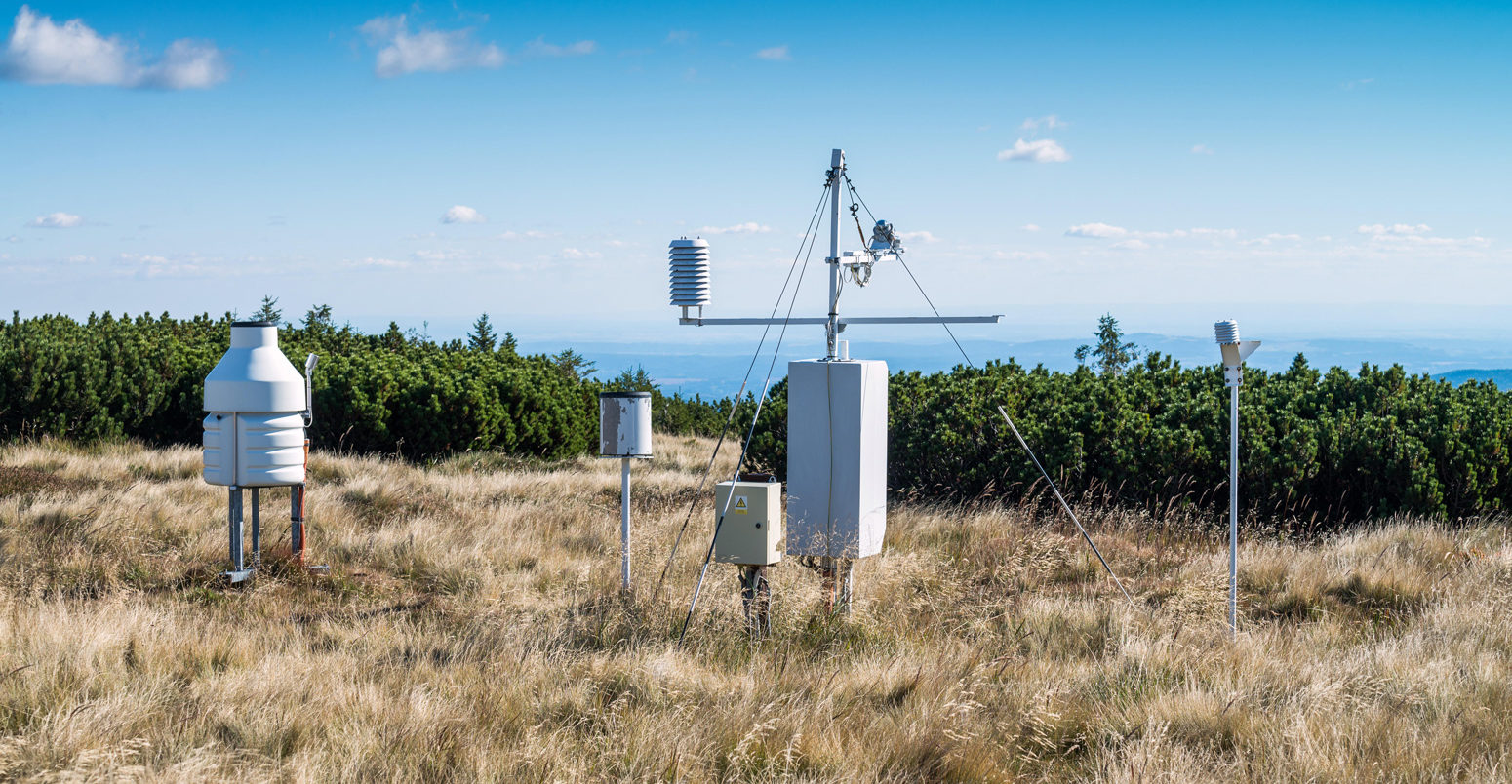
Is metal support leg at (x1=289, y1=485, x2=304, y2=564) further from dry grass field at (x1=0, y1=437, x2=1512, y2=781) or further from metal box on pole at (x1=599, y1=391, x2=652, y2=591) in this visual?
metal box on pole at (x1=599, y1=391, x2=652, y2=591)

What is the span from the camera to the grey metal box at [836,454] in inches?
215

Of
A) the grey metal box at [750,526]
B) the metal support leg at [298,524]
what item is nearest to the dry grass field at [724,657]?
the metal support leg at [298,524]

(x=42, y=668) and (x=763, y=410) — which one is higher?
(x=763, y=410)

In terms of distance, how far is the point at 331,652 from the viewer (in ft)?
16.5

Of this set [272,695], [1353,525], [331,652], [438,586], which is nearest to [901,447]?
[1353,525]

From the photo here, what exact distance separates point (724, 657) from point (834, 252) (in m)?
2.17

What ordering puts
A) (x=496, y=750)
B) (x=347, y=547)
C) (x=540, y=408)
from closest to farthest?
(x=496, y=750), (x=347, y=547), (x=540, y=408)

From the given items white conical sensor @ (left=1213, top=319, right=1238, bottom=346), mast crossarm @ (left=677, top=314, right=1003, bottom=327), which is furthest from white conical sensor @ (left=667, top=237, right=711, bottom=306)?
white conical sensor @ (left=1213, top=319, right=1238, bottom=346)

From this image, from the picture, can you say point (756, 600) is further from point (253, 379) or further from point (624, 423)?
point (253, 379)

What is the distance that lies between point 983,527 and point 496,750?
5.36m

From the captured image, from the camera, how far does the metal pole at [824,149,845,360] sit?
5789mm

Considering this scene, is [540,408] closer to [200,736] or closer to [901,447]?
[901,447]

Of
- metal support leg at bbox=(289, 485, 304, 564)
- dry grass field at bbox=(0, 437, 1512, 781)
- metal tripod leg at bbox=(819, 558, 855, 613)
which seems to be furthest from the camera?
metal support leg at bbox=(289, 485, 304, 564)

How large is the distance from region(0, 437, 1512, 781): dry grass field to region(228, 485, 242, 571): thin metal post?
0.19m
